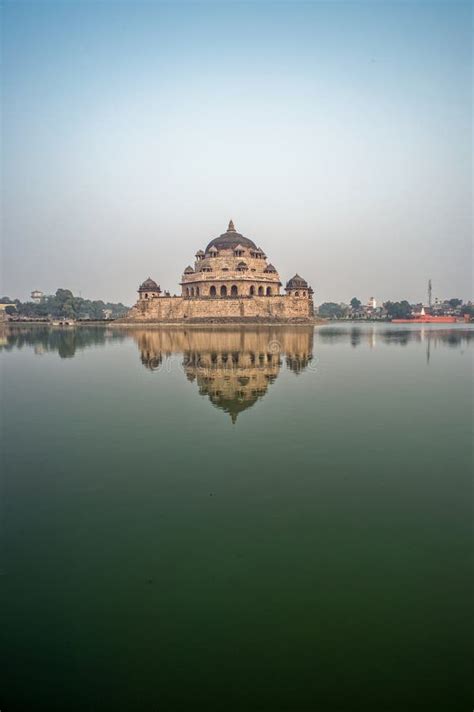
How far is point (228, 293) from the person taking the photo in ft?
204

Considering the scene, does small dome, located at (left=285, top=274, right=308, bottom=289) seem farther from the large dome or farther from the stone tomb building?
the large dome

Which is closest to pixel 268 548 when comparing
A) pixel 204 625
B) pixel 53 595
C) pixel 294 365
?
pixel 204 625

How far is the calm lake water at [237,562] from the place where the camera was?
3.37 metres

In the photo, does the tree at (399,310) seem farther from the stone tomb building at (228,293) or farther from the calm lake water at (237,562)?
the calm lake water at (237,562)

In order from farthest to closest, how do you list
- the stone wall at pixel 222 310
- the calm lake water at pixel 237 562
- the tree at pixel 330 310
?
1. the tree at pixel 330 310
2. the stone wall at pixel 222 310
3. the calm lake water at pixel 237 562

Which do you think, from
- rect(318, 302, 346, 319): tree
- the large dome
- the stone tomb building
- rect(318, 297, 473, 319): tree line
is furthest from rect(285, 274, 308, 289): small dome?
rect(318, 302, 346, 319): tree

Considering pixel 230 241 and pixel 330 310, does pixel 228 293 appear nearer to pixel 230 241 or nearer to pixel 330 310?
pixel 230 241

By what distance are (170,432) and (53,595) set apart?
5094 millimetres

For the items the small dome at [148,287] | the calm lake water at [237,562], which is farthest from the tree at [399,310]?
the calm lake water at [237,562]

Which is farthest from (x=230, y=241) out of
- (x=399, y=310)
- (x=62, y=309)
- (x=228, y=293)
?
(x=399, y=310)

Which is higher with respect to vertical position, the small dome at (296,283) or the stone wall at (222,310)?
the small dome at (296,283)

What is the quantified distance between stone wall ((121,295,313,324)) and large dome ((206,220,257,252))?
383 inches

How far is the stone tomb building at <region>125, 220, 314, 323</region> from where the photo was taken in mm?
58812

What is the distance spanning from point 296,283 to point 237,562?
A: 6462 cm
